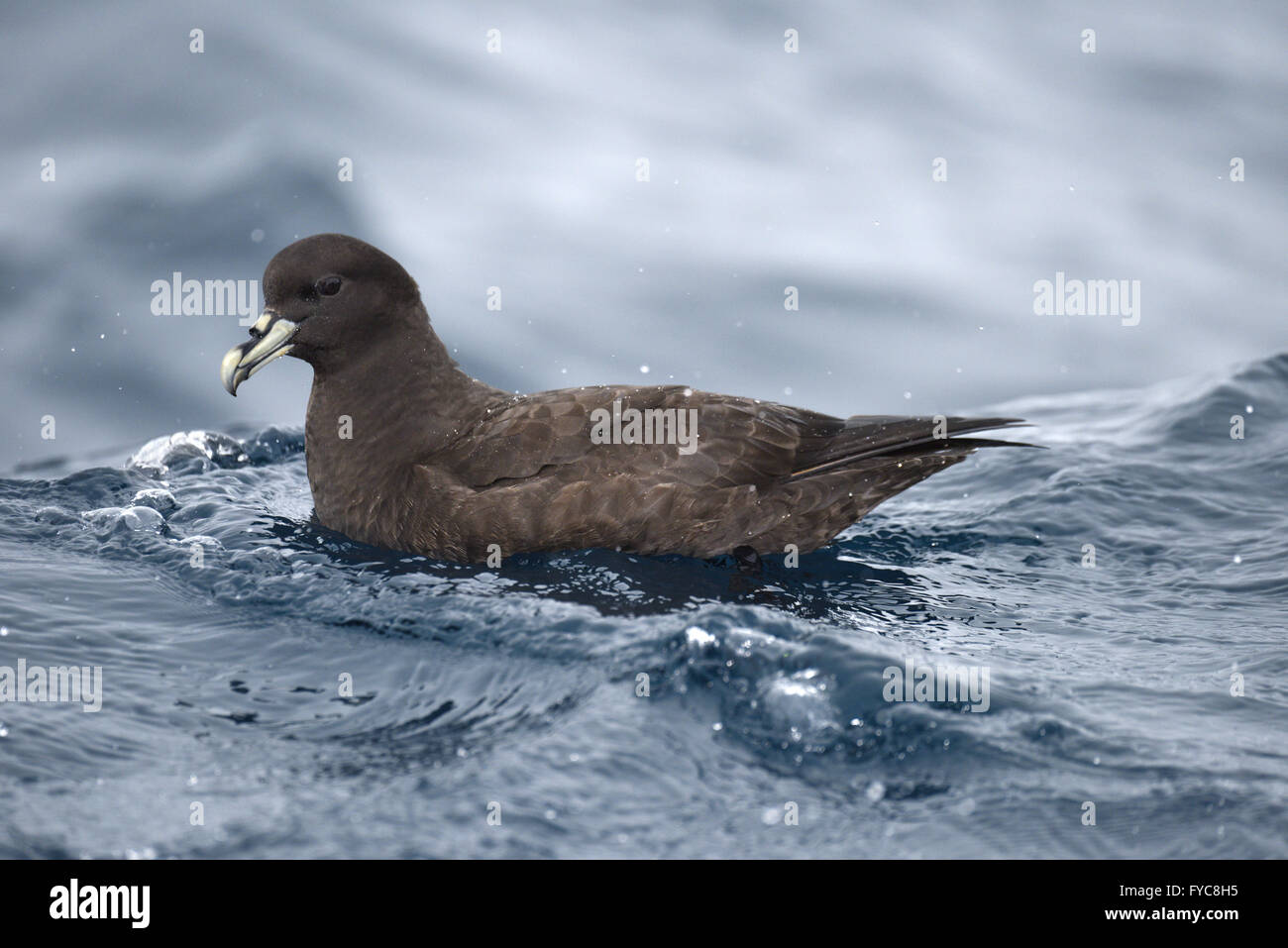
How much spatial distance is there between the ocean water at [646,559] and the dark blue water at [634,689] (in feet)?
0.06

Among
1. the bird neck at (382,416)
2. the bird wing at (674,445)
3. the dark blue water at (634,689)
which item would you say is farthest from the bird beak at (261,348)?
the bird wing at (674,445)

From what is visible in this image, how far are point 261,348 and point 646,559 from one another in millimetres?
2043

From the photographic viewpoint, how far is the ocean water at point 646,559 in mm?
3867

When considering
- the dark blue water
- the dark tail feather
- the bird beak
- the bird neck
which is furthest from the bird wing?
the bird beak

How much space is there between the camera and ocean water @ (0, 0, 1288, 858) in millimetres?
3867

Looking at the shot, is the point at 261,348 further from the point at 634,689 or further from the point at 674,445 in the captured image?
the point at 634,689

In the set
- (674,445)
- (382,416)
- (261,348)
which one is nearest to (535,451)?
(674,445)

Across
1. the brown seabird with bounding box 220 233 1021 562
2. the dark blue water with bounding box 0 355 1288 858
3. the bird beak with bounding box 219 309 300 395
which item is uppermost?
the bird beak with bounding box 219 309 300 395

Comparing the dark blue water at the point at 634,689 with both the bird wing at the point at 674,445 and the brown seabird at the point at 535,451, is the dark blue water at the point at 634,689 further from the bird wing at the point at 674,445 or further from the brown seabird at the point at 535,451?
the bird wing at the point at 674,445

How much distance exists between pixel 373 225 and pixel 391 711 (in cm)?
612

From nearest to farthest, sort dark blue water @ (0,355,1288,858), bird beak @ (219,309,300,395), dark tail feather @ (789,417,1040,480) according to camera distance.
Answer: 1. dark blue water @ (0,355,1288,858)
2. dark tail feather @ (789,417,1040,480)
3. bird beak @ (219,309,300,395)

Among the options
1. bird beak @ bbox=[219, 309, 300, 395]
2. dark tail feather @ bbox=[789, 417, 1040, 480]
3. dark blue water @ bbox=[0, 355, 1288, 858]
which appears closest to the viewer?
dark blue water @ bbox=[0, 355, 1288, 858]

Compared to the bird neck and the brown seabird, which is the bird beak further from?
the bird neck
